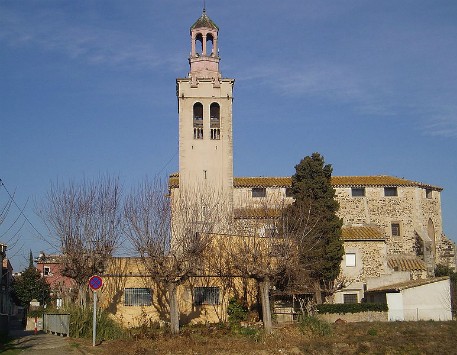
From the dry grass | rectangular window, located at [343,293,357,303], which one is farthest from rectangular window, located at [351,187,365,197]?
the dry grass

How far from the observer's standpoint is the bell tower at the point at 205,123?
4909 centimetres

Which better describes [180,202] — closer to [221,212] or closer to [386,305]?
[221,212]

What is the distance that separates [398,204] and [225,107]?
18.7m

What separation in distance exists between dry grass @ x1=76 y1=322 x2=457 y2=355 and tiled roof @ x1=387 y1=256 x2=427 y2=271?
17.0 meters

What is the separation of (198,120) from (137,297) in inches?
716

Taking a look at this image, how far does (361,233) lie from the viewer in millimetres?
49406

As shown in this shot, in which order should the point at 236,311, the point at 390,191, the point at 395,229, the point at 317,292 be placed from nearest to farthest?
the point at 236,311 < the point at 317,292 < the point at 395,229 < the point at 390,191

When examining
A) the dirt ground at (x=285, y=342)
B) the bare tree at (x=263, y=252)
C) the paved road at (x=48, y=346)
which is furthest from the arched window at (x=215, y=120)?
the paved road at (x=48, y=346)

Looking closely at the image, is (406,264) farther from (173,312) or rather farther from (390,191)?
(173,312)

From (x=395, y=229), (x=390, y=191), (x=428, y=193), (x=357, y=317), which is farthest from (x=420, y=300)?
(x=428, y=193)

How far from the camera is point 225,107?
162 feet

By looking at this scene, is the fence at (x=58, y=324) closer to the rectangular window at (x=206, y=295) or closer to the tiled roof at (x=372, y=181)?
the rectangular window at (x=206, y=295)

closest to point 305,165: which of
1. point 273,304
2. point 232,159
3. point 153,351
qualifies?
point 232,159

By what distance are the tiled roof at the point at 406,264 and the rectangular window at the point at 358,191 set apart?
246 inches
